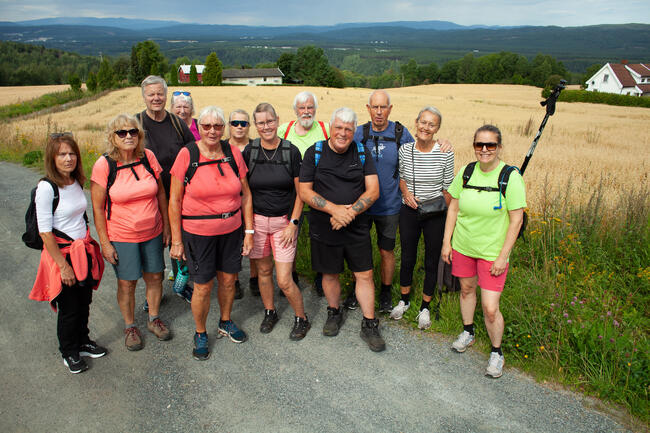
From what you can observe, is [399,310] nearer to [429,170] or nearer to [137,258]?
[429,170]

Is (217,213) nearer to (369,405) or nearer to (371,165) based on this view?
(371,165)

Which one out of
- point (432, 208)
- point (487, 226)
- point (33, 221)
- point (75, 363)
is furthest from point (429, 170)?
point (75, 363)

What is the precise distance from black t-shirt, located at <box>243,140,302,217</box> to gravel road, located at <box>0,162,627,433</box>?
120cm

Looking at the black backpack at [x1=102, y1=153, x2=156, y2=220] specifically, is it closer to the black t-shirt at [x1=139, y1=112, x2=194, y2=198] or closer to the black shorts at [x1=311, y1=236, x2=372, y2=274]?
the black t-shirt at [x1=139, y1=112, x2=194, y2=198]

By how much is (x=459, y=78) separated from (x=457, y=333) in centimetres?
10003

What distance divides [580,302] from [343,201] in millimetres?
2237

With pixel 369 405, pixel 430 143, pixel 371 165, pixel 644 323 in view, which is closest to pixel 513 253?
pixel 644 323

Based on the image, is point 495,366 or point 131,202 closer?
point 495,366

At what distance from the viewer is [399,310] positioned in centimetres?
421

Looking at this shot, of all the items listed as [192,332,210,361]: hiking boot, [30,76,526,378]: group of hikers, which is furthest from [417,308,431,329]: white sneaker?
[192,332,210,361]: hiking boot

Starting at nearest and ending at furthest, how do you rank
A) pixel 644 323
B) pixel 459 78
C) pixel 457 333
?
pixel 644 323 < pixel 457 333 < pixel 459 78

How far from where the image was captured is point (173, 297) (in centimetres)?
468

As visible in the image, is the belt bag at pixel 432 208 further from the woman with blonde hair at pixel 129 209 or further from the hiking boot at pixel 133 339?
the hiking boot at pixel 133 339

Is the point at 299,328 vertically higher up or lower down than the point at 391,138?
lower down
